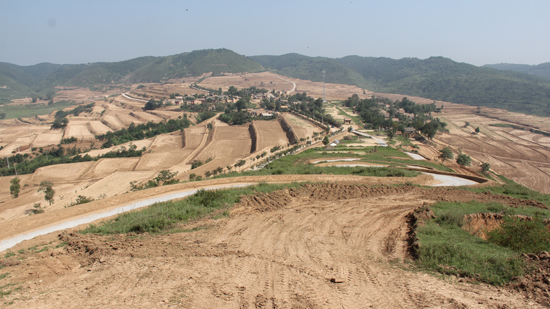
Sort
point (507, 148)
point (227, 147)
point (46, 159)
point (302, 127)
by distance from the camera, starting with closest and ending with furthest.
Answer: point (227, 147), point (46, 159), point (507, 148), point (302, 127)

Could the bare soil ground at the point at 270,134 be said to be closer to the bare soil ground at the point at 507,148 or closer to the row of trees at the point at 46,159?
the row of trees at the point at 46,159

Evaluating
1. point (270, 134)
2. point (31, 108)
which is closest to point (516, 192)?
point (270, 134)

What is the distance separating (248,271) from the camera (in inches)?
335

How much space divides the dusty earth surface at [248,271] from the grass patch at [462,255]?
48 centimetres

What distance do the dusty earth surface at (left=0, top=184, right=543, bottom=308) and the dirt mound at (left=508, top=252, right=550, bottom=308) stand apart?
21cm

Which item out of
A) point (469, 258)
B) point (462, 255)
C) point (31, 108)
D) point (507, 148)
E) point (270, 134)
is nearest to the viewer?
point (469, 258)

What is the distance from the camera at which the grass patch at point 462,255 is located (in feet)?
25.3

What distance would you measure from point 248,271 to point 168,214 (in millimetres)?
5817

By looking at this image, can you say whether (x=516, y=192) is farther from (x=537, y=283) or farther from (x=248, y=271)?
(x=248, y=271)

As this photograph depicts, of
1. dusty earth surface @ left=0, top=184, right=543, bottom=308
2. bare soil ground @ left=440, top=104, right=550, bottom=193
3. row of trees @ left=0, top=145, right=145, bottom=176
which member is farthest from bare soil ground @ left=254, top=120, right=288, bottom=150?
dusty earth surface @ left=0, top=184, right=543, bottom=308

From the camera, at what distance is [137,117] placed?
294 feet

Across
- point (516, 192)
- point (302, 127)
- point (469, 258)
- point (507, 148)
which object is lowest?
point (507, 148)

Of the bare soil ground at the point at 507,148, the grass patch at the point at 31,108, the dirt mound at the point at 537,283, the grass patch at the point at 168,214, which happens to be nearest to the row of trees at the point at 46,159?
the grass patch at the point at 168,214

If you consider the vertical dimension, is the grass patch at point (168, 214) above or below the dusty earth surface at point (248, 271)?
below
